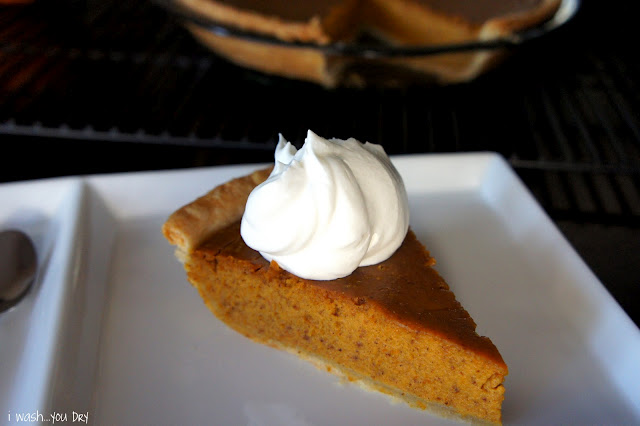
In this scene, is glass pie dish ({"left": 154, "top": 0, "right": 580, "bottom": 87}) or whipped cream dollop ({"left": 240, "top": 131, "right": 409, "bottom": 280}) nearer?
whipped cream dollop ({"left": 240, "top": 131, "right": 409, "bottom": 280})

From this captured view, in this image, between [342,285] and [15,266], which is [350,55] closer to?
[342,285]

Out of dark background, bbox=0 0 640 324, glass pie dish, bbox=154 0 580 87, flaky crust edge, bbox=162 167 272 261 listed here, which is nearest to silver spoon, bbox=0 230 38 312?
flaky crust edge, bbox=162 167 272 261

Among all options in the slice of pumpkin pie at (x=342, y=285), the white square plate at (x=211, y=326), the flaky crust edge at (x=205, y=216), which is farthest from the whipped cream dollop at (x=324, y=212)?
the white square plate at (x=211, y=326)

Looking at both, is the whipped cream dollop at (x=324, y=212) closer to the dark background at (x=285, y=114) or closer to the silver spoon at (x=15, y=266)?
the silver spoon at (x=15, y=266)

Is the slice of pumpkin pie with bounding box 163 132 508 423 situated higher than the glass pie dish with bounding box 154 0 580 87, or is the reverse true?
the glass pie dish with bounding box 154 0 580 87

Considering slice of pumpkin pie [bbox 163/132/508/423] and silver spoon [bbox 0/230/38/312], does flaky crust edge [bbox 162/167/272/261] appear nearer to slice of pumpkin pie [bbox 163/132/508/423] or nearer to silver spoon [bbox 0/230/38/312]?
slice of pumpkin pie [bbox 163/132/508/423]

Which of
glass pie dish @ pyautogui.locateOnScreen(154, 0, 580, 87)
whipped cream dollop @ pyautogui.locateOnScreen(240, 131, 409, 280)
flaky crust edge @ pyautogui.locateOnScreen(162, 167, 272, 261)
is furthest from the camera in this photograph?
glass pie dish @ pyautogui.locateOnScreen(154, 0, 580, 87)

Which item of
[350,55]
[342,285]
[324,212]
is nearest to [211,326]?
[342,285]
